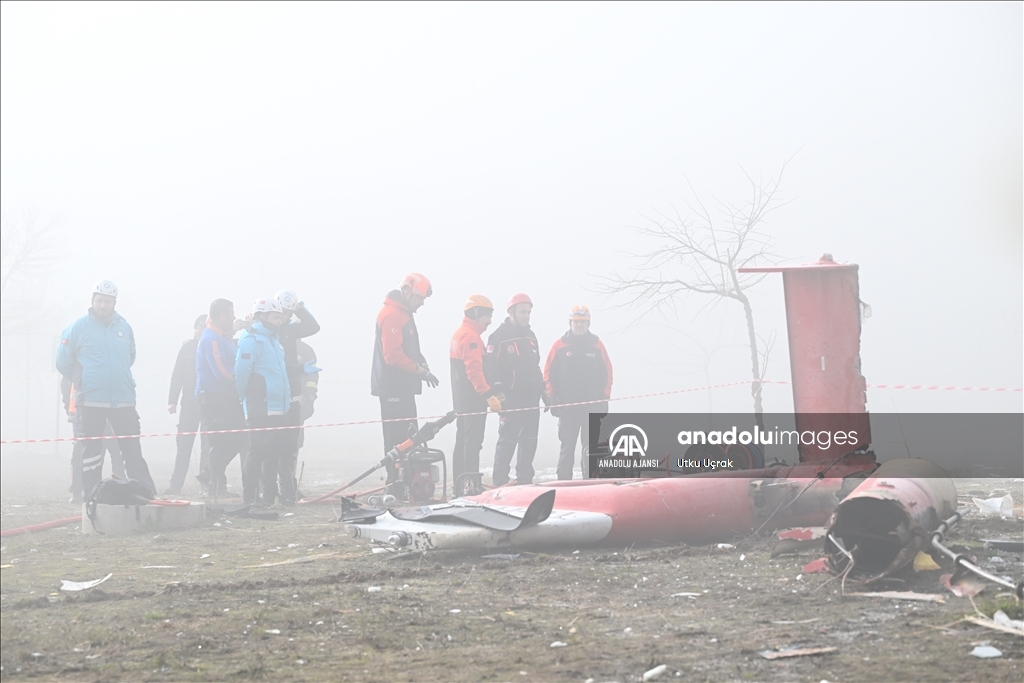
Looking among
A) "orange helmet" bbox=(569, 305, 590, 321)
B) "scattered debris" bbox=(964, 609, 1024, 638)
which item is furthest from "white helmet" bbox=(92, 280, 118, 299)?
"scattered debris" bbox=(964, 609, 1024, 638)

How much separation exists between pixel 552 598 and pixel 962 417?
63.5 ft

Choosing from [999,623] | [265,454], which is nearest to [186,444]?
[265,454]

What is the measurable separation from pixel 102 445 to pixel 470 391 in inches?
138

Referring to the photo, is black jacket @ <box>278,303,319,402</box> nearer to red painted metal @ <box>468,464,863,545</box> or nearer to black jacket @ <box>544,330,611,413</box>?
black jacket @ <box>544,330,611,413</box>

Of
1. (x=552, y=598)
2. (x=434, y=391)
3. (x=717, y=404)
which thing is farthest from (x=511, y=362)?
(x=434, y=391)

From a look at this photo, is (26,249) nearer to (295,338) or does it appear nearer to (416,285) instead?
(295,338)

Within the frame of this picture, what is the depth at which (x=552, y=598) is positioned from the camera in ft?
16.1

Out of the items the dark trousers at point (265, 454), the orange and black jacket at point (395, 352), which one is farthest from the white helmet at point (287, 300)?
the dark trousers at point (265, 454)

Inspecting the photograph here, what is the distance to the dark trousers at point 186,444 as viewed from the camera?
11.4m

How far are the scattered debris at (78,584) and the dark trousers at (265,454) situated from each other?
10.9 ft

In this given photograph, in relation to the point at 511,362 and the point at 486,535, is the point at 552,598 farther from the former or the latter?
the point at 511,362

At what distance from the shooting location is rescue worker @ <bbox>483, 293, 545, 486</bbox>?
10.6 m

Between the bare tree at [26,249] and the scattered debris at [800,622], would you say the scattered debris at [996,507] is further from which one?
the bare tree at [26,249]

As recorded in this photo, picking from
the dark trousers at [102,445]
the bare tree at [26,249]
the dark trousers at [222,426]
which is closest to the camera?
the dark trousers at [102,445]
